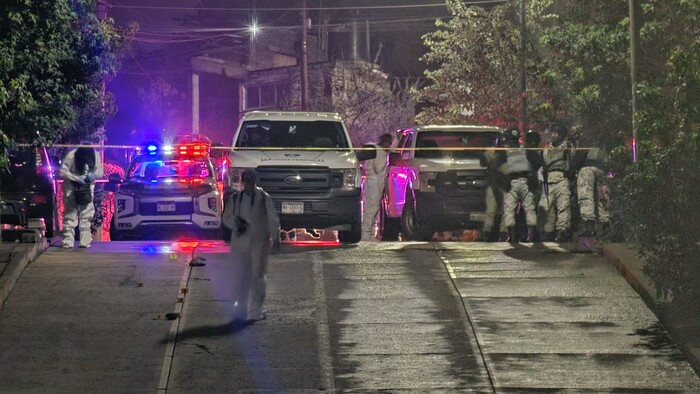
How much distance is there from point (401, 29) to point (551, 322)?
51890mm

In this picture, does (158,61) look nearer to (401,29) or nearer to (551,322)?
(401,29)

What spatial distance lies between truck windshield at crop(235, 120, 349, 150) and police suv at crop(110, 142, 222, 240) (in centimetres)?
80

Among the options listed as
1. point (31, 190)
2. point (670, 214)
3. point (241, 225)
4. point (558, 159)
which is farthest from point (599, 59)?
Answer: point (241, 225)

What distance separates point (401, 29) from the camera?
204 feet

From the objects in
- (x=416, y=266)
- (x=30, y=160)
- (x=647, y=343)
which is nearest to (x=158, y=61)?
(x=30, y=160)

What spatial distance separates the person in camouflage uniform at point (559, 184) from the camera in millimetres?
16141

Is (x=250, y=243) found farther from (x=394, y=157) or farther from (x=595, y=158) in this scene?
(x=595, y=158)

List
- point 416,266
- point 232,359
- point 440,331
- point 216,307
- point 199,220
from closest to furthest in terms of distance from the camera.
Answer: point 232,359 < point 440,331 < point 216,307 < point 416,266 < point 199,220

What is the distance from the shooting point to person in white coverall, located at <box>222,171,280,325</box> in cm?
1137

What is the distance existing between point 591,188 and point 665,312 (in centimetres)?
474

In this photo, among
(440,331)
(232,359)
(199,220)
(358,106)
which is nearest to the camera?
(232,359)

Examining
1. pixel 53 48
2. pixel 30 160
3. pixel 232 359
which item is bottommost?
pixel 232 359

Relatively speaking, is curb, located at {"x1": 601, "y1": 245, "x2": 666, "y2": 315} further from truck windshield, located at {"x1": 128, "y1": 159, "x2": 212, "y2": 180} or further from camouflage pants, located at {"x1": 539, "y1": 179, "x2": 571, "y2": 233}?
truck windshield, located at {"x1": 128, "y1": 159, "x2": 212, "y2": 180}

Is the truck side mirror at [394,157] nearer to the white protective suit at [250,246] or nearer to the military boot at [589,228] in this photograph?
the military boot at [589,228]
